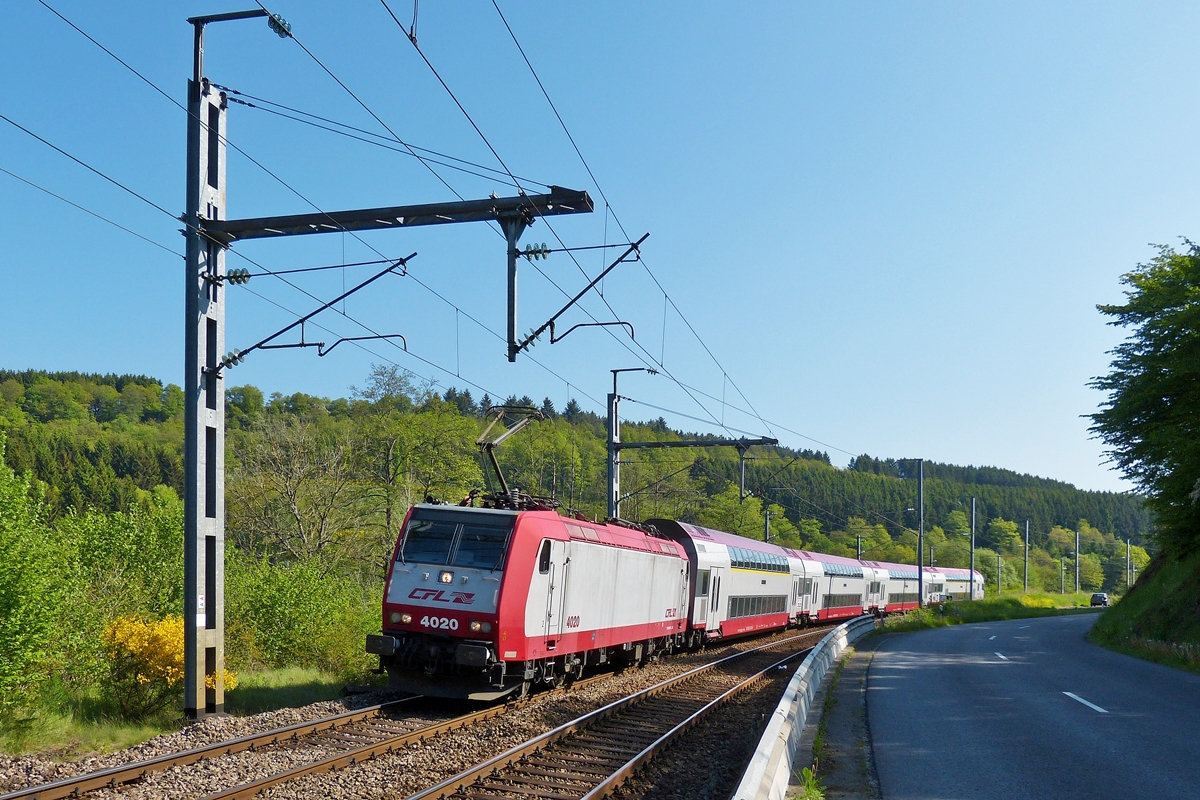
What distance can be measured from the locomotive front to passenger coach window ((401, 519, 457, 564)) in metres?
0.02

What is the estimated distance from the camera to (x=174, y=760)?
9570 mm

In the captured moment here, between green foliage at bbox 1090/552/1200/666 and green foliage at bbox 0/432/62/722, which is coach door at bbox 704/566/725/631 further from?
green foliage at bbox 0/432/62/722

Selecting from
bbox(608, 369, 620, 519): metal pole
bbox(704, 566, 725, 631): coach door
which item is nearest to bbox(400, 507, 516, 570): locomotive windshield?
bbox(608, 369, 620, 519): metal pole

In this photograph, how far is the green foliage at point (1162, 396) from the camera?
2556cm

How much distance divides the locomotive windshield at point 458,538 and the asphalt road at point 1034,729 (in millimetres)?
6001

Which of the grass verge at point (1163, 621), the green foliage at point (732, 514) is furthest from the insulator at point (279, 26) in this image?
the green foliage at point (732, 514)

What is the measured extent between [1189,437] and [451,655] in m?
21.3

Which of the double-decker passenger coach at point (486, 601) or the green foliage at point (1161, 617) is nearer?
the double-decker passenger coach at point (486, 601)

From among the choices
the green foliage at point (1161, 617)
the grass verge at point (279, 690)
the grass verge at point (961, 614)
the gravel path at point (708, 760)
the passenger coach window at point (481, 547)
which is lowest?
the grass verge at point (961, 614)

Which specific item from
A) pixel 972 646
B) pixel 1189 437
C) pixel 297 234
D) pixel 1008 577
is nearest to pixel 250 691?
pixel 297 234

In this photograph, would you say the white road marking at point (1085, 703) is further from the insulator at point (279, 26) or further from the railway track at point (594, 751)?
the insulator at point (279, 26)

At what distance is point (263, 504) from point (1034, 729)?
31518 mm

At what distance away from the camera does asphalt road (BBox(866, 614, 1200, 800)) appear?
899 cm

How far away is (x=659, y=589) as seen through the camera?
72.8 feet
